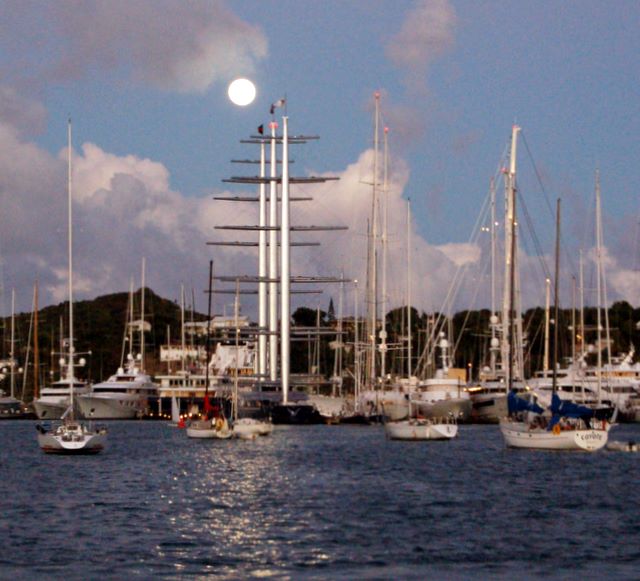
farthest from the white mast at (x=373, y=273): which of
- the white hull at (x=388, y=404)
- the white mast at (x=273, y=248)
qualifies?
the white mast at (x=273, y=248)

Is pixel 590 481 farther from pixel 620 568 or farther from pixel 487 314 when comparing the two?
pixel 487 314

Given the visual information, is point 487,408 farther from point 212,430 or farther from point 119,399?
point 119,399

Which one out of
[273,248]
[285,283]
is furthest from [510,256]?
[273,248]

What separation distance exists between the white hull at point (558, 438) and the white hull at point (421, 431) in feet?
50.0

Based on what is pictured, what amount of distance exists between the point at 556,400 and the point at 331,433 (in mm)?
35757

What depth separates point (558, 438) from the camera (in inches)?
2677

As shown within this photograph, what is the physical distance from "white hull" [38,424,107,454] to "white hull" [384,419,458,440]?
72.9ft

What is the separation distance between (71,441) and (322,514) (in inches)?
1119

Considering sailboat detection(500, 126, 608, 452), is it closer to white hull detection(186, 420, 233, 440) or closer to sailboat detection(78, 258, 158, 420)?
white hull detection(186, 420, 233, 440)

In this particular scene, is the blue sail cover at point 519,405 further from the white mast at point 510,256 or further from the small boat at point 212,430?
the small boat at point 212,430

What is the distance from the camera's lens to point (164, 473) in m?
60.6

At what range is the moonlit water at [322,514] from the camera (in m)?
32.8

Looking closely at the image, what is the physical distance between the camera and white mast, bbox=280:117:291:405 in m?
123

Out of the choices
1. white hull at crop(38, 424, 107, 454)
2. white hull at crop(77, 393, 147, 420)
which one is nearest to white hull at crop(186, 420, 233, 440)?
white hull at crop(38, 424, 107, 454)
